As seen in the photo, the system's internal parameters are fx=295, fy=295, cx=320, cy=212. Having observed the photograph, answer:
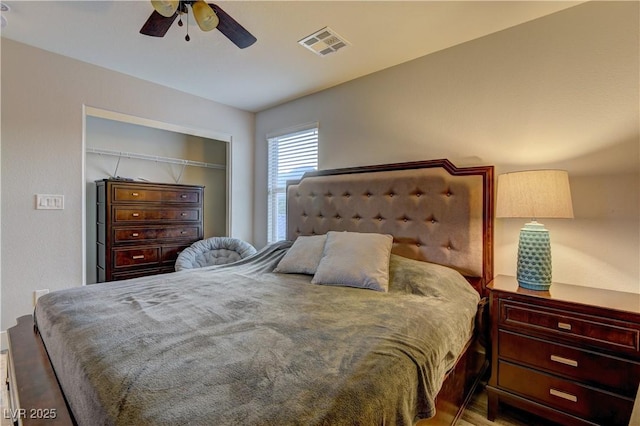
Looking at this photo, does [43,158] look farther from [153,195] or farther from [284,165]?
[284,165]

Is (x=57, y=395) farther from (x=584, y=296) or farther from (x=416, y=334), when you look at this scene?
(x=584, y=296)

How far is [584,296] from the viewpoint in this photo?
5.27 feet

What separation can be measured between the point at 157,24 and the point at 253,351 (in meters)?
1.96

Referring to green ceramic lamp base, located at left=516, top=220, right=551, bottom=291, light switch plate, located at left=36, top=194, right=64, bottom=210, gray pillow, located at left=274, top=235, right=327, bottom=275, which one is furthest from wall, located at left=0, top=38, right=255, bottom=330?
green ceramic lamp base, located at left=516, top=220, right=551, bottom=291

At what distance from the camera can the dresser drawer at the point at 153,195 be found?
9.62 feet

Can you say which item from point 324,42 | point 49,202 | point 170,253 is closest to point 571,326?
point 324,42

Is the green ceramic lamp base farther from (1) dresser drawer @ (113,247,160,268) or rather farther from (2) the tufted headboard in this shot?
(1) dresser drawer @ (113,247,160,268)

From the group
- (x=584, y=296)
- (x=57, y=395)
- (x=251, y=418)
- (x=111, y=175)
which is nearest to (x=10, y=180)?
(x=111, y=175)

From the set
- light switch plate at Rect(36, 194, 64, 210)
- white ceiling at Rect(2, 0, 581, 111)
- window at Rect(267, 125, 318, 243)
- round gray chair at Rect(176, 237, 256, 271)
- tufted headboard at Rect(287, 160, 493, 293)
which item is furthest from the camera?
window at Rect(267, 125, 318, 243)

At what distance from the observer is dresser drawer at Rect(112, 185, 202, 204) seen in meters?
2.93

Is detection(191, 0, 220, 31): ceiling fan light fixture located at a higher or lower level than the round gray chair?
higher

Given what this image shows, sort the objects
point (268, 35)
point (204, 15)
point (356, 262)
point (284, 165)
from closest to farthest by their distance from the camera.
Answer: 1. point (204, 15)
2. point (356, 262)
3. point (268, 35)
4. point (284, 165)

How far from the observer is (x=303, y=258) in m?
2.41

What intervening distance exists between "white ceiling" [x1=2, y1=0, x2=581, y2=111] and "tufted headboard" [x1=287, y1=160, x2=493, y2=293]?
3.10 ft
